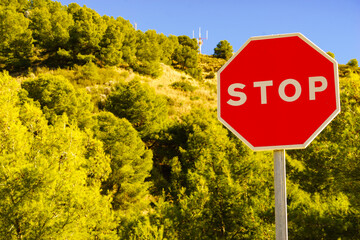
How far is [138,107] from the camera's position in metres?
32.9

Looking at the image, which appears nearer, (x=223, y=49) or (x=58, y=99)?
(x=58, y=99)

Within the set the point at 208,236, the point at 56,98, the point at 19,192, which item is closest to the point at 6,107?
the point at 19,192

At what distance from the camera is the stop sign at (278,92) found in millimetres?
1844

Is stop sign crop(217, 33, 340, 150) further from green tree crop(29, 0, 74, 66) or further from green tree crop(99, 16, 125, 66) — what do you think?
green tree crop(99, 16, 125, 66)

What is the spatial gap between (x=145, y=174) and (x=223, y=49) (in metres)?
69.5

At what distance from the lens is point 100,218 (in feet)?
47.8

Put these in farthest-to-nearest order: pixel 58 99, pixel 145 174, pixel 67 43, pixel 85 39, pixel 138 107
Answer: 1. pixel 67 43
2. pixel 85 39
3. pixel 138 107
4. pixel 58 99
5. pixel 145 174

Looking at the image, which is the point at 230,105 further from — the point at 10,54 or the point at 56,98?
the point at 10,54

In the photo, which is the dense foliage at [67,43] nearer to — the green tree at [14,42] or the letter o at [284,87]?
the green tree at [14,42]

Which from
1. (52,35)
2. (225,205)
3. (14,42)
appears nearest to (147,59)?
(52,35)

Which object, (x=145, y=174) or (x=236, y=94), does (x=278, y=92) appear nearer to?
(x=236, y=94)

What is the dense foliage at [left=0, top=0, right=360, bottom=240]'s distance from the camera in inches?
449

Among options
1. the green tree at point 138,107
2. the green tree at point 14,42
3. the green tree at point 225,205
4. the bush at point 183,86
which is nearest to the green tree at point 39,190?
the green tree at point 225,205

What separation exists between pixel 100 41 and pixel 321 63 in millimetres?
52898
